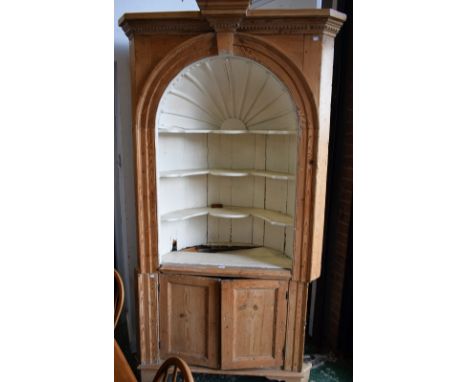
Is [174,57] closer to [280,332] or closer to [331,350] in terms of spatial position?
[280,332]

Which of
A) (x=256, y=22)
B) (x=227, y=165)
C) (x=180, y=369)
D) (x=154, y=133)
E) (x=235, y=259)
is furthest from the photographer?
(x=227, y=165)

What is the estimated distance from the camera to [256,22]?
1.73 m

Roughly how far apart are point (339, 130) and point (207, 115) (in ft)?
3.04

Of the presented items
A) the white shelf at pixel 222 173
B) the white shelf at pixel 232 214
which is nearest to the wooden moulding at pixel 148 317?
the white shelf at pixel 232 214

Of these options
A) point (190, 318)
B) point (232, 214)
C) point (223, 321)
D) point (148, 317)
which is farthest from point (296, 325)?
point (148, 317)

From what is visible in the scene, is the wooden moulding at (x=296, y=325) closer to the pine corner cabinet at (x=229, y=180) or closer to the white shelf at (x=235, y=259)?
the pine corner cabinet at (x=229, y=180)

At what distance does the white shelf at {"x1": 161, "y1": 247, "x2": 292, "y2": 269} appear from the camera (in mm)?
2078

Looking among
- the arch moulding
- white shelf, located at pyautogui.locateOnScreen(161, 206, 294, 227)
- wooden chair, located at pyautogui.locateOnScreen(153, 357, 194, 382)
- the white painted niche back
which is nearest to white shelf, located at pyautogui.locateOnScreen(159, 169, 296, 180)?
the white painted niche back

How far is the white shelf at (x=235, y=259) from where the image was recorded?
2.08 metres

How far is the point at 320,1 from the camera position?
2248 millimetres

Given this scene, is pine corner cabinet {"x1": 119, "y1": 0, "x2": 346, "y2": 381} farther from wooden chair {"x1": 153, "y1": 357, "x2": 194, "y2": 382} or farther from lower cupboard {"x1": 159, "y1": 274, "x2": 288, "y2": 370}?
wooden chair {"x1": 153, "y1": 357, "x2": 194, "y2": 382}

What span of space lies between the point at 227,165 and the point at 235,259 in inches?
27.6

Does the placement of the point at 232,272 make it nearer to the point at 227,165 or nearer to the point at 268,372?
the point at 268,372

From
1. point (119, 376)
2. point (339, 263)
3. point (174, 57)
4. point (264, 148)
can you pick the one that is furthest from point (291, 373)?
point (174, 57)
